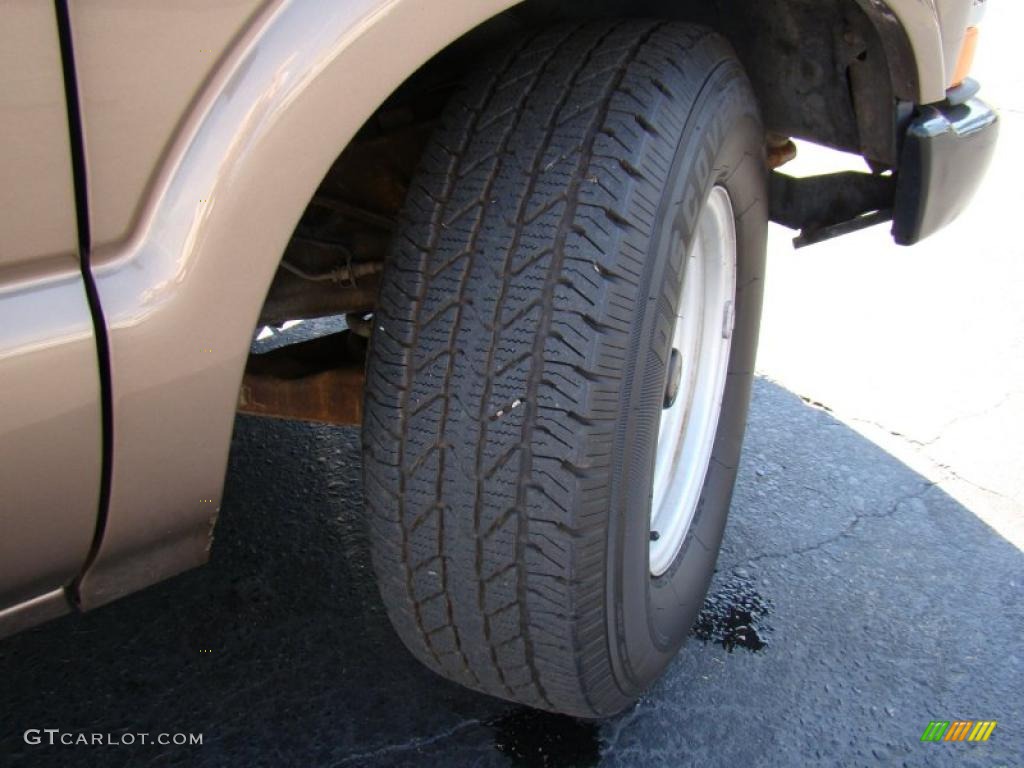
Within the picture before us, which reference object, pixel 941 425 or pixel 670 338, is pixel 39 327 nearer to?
pixel 670 338

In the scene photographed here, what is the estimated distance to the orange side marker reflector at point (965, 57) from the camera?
189cm

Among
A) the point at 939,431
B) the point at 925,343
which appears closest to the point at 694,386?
the point at 939,431

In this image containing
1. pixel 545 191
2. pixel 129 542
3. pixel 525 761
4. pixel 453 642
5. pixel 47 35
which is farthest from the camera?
pixel 525 761

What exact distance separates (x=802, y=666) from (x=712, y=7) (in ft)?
4.18

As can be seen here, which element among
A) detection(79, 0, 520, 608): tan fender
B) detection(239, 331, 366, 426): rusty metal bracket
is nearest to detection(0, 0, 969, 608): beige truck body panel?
detection(79, 0, 520, 608): tan fender

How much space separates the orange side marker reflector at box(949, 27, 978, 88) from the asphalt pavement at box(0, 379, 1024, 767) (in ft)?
3.57

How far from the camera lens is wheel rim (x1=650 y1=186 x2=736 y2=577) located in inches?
76.6

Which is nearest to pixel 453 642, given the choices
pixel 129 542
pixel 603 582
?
pixel 603 582

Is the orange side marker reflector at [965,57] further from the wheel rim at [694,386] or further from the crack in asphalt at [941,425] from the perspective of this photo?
the crack in asphalt at [941,425]

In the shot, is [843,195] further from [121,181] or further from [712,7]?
[121,181]

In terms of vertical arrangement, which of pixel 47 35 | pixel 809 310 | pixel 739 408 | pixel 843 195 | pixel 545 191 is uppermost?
pixel 47 35

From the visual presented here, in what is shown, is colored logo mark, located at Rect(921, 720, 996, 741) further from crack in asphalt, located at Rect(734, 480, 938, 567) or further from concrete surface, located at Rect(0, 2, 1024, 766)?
crack in asphalt, located at Rect(734, 480, 938, 567)

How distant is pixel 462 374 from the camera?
140cm

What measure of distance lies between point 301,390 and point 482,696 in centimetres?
67
